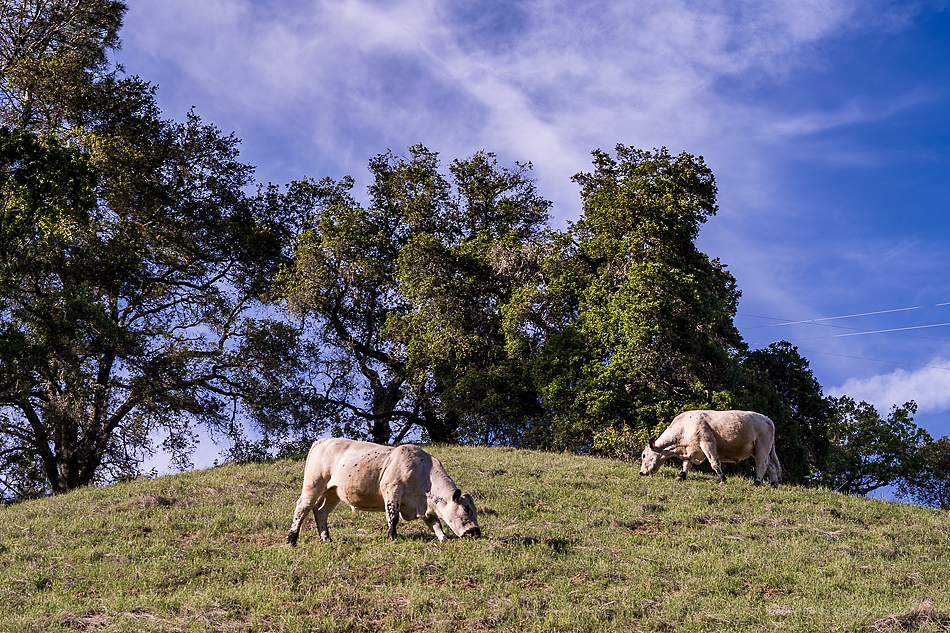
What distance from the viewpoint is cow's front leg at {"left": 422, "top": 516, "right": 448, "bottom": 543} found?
44.1 ft

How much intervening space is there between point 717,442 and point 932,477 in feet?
90.0

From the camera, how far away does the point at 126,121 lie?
34719 millimetres

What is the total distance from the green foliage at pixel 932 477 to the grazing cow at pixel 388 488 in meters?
34.8

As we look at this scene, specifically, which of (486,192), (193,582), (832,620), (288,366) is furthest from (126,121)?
(832,620)

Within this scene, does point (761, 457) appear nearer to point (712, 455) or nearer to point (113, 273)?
point (712, 455)

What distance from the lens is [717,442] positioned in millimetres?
21734

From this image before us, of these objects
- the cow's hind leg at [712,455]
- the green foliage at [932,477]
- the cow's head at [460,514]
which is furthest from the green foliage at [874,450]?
the cow's head at [460,514]

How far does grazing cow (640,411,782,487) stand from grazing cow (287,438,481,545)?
971cm

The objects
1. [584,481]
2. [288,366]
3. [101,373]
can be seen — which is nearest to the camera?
[584,481]

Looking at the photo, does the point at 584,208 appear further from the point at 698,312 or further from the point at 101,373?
the point at 101,373

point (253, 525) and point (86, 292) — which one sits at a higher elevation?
point (86, 292)

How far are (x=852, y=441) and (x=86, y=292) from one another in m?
36.8

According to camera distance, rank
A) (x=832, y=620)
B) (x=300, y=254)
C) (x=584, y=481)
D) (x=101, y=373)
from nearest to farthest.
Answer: (x=832, y=620)
(x=584, y=481)
(x=101, y=373)
(x=300, y=254)

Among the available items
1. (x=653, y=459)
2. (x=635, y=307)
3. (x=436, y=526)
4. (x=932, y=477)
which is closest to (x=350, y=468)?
(x=436, y=526)
